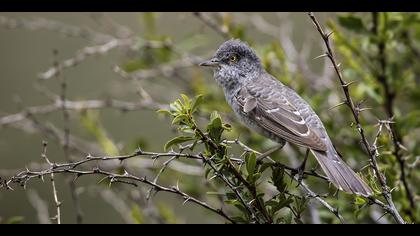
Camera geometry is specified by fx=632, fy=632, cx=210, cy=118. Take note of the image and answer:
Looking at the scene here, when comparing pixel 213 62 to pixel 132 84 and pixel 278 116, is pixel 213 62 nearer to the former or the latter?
pixel 278 116

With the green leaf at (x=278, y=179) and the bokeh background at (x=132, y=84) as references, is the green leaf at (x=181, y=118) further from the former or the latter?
the bokeh background at (x=132, y=84)

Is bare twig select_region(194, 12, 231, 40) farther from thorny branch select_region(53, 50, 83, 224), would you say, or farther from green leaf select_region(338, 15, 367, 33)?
thorny branch select_region(53, 50, 83, 224)

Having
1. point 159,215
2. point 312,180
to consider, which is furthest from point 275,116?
point 159,215

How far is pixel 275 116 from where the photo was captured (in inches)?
163

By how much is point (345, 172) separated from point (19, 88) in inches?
266

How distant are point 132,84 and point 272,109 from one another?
2325mm

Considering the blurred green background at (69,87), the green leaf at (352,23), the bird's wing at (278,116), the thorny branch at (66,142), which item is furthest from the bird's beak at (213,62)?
the blurred green background at (69,87)

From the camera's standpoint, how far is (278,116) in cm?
414

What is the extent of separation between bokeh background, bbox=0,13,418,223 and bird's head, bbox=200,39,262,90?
0.72ft

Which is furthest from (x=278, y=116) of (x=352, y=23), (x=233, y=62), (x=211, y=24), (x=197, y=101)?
(x=197, y=101)

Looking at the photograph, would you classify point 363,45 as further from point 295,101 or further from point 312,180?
point 312,180

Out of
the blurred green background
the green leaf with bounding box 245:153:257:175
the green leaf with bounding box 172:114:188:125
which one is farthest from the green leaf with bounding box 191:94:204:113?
the blurred green background

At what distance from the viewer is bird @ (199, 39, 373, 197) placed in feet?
11.6
